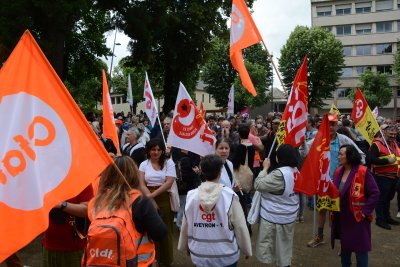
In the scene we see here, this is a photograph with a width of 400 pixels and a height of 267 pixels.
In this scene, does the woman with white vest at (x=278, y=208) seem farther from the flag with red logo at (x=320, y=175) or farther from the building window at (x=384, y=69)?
the building window at (x=384, y=69)

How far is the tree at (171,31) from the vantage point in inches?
749

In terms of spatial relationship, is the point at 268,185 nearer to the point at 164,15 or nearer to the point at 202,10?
the point at 164,15

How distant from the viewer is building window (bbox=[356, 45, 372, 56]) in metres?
56.9

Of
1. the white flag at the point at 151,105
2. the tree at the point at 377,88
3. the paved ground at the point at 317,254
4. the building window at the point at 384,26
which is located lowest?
the paved ground at the point at 317,254

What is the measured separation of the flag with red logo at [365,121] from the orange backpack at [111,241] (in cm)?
620

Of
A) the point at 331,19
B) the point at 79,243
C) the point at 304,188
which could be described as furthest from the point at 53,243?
the point at 331,19

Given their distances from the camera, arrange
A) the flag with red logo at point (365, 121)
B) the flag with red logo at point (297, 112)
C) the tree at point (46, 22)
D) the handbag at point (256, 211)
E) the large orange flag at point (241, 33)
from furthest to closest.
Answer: the tree at point (46, 22), the flag with red logo at point (365, 121), the large orange flag at point (241, 33), the flag with red logo at point (297, 112), the handbag at point (256, 211)

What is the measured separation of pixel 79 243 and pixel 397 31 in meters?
60.2

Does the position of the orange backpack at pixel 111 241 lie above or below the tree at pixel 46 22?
below

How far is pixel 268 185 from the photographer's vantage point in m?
4.62

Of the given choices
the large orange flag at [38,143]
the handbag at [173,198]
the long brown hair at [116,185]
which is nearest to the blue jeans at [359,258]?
the handbag at [173,198]

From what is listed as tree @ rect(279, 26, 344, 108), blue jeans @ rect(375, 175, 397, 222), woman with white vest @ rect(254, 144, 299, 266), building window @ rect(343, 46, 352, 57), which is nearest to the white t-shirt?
woman with white vest @ rect(254, 144, 299, 266)

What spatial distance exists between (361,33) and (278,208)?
5863 centimetres

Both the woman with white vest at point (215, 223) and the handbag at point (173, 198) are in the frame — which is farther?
the handbag at point (173, 198)
